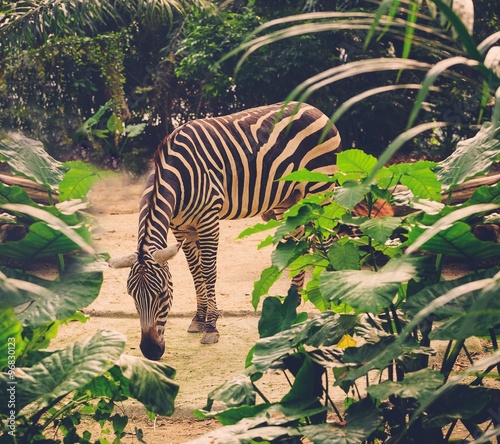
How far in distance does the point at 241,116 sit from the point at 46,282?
3912 mm

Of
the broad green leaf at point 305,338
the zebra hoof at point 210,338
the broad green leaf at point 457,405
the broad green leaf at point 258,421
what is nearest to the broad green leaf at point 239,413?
the broad green leaf at point 258,421

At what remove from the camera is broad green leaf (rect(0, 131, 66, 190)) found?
118 inches

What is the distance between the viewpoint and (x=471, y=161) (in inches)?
107

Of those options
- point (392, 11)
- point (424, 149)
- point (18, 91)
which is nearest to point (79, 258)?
point (392, 11)

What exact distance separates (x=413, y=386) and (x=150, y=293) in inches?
118

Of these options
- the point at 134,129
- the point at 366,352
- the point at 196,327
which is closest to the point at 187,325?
the point at 196,327

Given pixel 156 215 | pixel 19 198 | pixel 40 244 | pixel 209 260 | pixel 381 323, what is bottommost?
pixel 209 260

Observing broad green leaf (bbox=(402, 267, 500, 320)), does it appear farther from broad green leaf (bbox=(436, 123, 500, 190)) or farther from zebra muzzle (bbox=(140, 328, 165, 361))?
zebra muzzle (bbox=(140, 328, 165, 361))

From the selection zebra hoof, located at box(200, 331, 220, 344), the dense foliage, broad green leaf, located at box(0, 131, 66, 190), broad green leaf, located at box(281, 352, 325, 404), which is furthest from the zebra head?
the dense foliage

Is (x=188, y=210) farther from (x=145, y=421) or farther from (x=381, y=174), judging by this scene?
(x=381, y=174)

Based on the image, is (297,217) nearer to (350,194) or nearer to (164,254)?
(350,194)

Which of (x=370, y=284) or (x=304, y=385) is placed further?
(x=304, y=385)

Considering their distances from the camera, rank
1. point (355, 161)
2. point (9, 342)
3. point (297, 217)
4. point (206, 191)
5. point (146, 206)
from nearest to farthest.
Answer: point (9, 342), point (297, 217), point (355, 161), point (146, 206), point (206, 191)

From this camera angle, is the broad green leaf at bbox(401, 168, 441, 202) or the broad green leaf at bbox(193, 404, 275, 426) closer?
the broad green leaf at bbox(193, 404, 275, 426)
